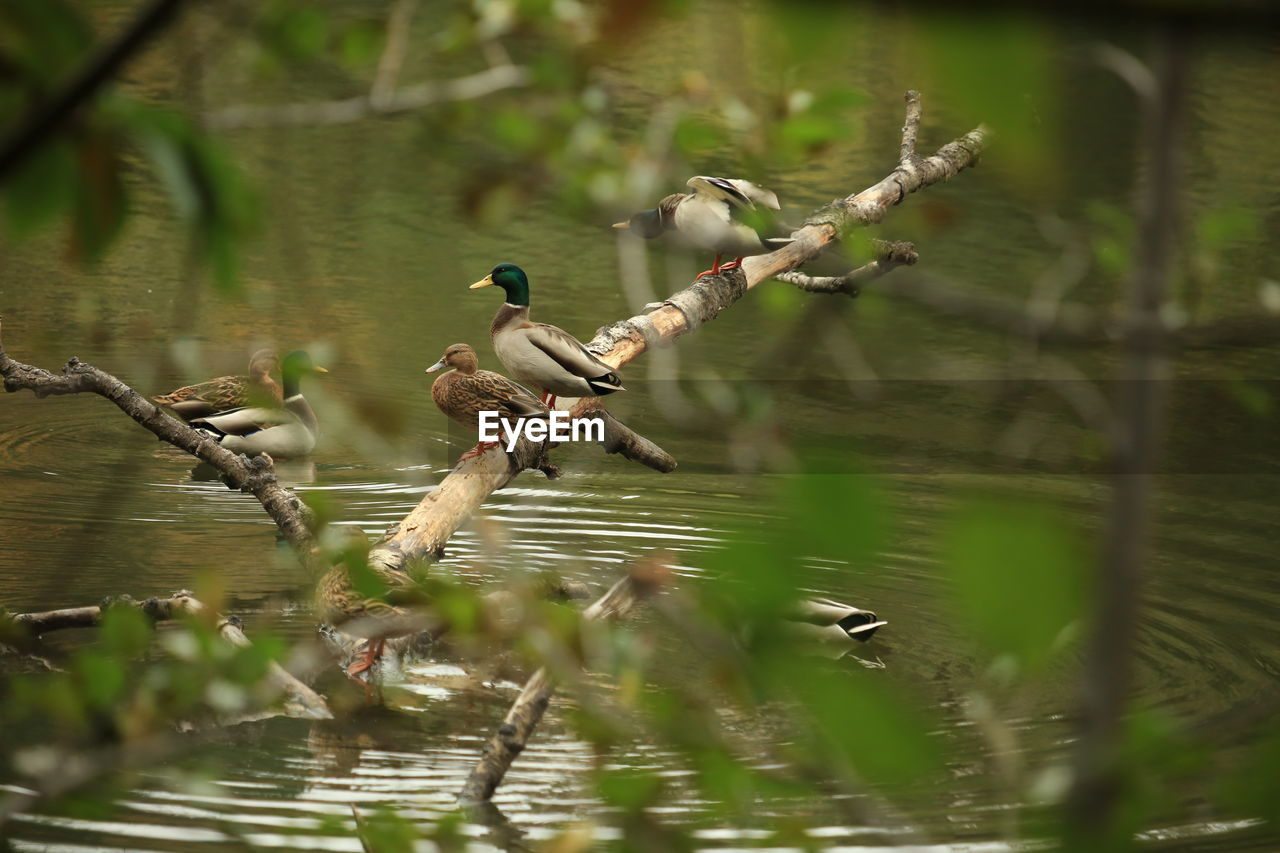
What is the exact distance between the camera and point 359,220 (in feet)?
32.7

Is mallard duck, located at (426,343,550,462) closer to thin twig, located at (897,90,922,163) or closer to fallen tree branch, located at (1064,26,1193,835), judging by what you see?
thin twig, located at (897,90,922,163)

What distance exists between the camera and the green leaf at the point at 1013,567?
383 millimetres

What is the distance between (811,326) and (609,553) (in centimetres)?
383

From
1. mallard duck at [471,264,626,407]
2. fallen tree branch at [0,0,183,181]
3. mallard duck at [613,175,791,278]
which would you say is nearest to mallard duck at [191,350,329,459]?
mallard duck at [471,264,626,407]

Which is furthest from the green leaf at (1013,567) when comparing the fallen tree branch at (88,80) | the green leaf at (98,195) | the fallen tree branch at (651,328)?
the fallen tree branch at (651,328)

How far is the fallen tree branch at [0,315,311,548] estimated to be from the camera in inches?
131

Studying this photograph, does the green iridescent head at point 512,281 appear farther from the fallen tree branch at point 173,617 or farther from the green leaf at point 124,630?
the green leaf at point 124,630

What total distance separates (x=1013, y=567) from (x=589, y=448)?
5.41 meters

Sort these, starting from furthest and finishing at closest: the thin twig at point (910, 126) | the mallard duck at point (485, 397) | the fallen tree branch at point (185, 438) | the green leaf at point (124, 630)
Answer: the mallard duck at point (485, 397)
the thin twig at point (910, 126)
the fallen tree branch at point (185, 438)
the green leaf at point (124, 630)

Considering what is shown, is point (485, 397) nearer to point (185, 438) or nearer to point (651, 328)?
point (651, 328)

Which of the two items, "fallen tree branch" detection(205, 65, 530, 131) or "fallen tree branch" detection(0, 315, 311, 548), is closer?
"fallen tree branch" detection(205, 65, 530, 131)

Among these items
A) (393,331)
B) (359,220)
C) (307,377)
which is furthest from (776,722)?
(359,220)

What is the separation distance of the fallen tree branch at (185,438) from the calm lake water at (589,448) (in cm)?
26

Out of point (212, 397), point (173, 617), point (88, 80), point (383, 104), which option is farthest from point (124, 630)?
point (212, 397)
